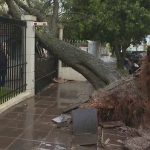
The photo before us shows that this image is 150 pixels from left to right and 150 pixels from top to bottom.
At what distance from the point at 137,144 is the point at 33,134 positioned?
2.02m

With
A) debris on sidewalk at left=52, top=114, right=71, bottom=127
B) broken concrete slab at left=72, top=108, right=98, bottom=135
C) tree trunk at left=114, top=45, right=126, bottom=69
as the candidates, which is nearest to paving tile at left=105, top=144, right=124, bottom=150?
broken concrete slab at left=72, top=108, right=98, bottom=135

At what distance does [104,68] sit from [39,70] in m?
3.11

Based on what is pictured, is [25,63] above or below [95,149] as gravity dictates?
above

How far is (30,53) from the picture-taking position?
11.0m

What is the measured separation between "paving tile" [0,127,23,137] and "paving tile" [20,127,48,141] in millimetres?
123

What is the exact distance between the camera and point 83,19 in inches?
741

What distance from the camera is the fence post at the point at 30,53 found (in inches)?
426

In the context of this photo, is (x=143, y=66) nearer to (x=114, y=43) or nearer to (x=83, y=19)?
(x=83, y=19)

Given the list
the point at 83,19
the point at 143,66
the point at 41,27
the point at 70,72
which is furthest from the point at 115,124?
the point at 83,19

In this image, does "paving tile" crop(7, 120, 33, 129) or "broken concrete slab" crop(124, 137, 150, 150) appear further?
"paving tile" crop(7, 120, 33, 129)

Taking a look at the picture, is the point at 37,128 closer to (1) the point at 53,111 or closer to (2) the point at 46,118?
(2) the point at 46,118

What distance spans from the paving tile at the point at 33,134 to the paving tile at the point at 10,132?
0.12m

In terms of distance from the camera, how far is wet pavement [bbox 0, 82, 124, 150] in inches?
247

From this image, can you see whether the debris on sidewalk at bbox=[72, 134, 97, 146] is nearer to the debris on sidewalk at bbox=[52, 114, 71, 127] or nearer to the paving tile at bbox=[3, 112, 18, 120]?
the debris on sidewalk at bbox=[52, 114, 71, 127]
